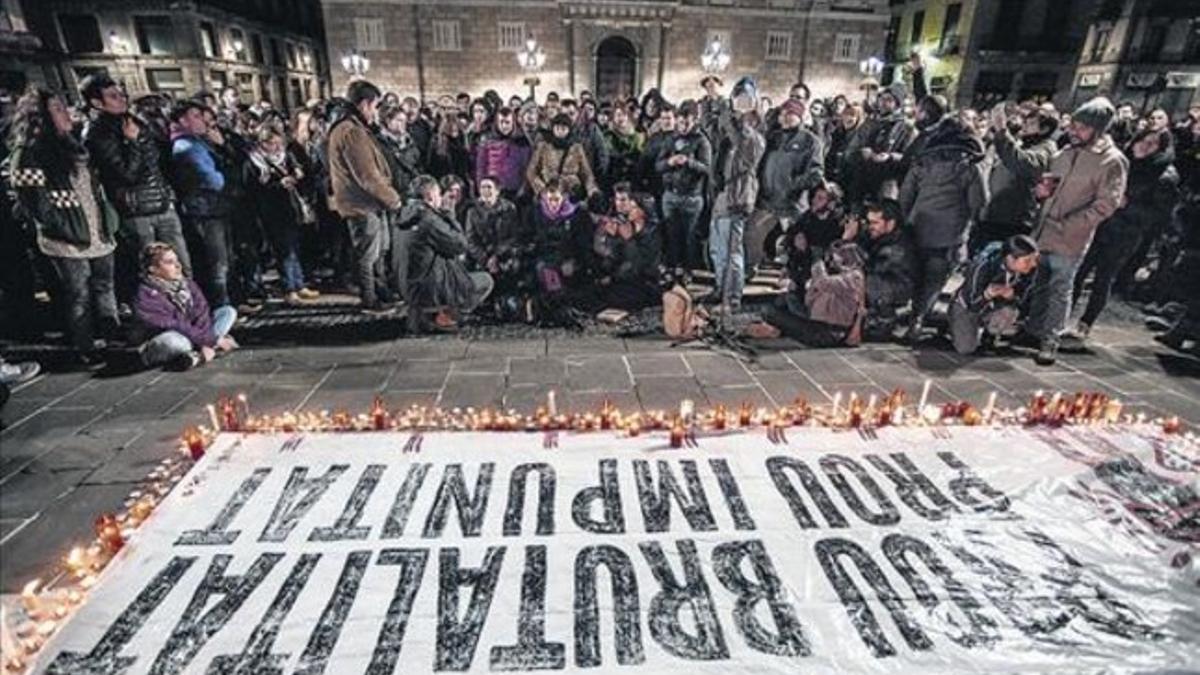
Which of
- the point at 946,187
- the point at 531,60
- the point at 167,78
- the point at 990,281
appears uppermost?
the point at 531,60

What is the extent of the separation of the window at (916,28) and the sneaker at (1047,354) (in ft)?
120

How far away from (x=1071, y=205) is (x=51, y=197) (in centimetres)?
816

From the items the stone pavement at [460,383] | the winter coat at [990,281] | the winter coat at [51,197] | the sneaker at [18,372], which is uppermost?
the winter coat at [51,197]

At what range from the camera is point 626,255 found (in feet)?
21.0

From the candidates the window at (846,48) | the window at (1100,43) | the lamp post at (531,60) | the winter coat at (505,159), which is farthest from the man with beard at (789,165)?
the window at (1100,43)

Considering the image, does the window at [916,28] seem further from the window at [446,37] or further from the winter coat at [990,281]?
the winter coat at [990,281]

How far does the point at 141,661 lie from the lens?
2.21m

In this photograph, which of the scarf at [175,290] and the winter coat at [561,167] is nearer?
the scarf at [175,290]

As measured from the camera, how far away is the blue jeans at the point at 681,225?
23.2 feet

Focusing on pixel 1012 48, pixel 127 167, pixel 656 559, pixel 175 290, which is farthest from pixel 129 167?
pixel 1012 48

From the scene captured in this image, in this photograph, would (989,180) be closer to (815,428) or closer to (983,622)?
(815,428)

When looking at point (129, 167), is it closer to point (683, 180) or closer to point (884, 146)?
point (683, 180)

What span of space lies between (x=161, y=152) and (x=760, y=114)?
5617mm

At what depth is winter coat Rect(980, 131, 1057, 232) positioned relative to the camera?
5.42 m
